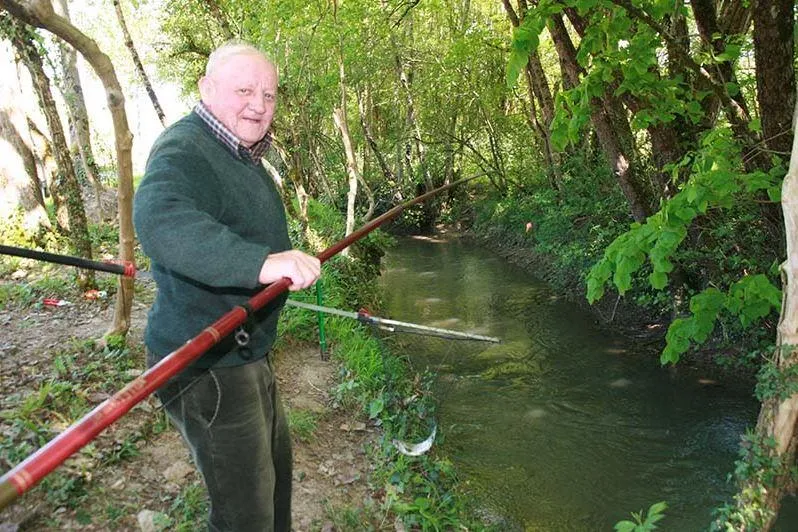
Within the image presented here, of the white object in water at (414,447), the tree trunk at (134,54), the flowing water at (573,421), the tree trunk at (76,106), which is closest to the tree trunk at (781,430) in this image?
the flowing water at (573,421)

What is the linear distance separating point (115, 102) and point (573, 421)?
502cm

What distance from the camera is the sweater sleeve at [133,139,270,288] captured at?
1547mm

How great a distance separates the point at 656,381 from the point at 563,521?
3015mm

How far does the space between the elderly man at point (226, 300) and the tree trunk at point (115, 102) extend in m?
2.13

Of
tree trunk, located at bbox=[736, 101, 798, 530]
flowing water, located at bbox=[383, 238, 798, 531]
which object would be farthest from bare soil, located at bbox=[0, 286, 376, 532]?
tree trunk, located at bbox=[736, 101, 798, 530]

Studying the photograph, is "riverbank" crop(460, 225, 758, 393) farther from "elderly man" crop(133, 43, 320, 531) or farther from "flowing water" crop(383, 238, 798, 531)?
"elderly man" crop(133, 43, 320, 531)

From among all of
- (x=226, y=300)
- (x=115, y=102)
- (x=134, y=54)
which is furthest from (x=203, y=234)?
(x=134, y=54)

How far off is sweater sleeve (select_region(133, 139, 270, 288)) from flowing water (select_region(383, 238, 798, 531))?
3.60m

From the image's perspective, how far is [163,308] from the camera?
1894 millimetres

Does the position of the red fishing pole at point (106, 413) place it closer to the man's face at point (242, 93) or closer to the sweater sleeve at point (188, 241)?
the sweater sleeve at point (188, 241)

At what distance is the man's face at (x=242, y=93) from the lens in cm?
190

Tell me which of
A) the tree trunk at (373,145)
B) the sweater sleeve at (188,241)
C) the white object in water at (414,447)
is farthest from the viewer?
the tree trunk at (373,145)

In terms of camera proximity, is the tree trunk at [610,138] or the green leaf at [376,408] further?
the tree trunk at [610,138]

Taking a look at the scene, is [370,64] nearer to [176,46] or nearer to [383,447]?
[176,46]
